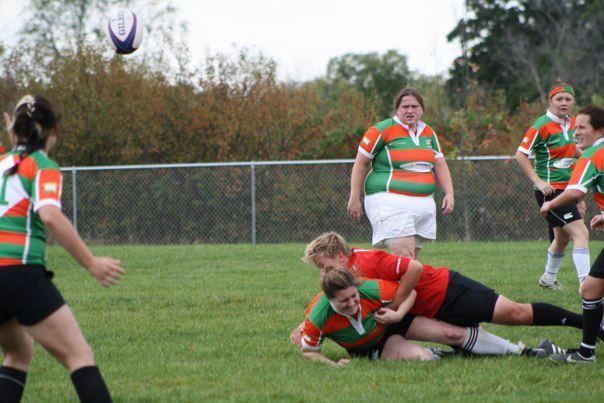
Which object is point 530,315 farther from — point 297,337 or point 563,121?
point 563,121

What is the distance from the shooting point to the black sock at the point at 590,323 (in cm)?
512

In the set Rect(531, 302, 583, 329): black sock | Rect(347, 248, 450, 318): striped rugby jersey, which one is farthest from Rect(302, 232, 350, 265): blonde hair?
Rect(531, 302, 583, 329): black sock

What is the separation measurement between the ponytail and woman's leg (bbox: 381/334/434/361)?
279 cm


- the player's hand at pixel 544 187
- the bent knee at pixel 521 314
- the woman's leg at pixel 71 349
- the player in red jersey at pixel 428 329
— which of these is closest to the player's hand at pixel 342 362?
the player in red jersey at pixel 428 329

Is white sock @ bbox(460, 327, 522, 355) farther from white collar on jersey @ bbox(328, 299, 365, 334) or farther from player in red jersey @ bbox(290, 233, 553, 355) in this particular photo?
white collar on jersey @ bbox(328, 299, 365, 334)

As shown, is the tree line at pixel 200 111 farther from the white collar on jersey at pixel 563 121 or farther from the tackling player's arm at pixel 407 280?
the tackling player's arm at pixel 407 280

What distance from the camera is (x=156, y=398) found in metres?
4.59

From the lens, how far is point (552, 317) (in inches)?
217

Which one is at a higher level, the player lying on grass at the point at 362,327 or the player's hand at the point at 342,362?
the player lying on grass at the point at 362,327

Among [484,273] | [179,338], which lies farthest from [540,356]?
[484,273]

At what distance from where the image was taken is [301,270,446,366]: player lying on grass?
17.2ft

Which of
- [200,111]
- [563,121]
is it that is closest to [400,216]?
[563,121]

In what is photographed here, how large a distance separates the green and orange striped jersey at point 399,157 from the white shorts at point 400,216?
73 mm

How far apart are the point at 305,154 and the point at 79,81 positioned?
5.71 meters
